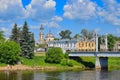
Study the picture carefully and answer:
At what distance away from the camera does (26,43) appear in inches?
4683

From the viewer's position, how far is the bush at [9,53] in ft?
361

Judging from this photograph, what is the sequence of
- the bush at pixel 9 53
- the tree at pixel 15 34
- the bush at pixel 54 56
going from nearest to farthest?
the bush at pixel 9 53
the bush at pixel 54 56
the tree at pixel 15 34

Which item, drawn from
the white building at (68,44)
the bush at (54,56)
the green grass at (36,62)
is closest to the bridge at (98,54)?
the green grass at (36,62)

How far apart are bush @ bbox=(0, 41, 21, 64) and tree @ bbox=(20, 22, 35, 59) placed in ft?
22.3

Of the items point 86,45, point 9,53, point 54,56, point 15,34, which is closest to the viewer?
point 9,53

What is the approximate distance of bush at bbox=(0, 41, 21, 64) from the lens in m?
110

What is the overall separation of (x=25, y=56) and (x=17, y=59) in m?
8.03

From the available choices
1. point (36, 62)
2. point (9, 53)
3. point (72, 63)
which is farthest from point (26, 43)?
point (72, 63)

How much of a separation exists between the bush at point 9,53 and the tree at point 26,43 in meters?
6.79

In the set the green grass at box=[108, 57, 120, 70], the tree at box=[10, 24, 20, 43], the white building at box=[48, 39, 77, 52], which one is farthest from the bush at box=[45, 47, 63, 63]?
the white building at box=[48, 39, 77, 52]

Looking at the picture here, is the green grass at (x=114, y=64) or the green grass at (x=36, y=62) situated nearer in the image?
the green grass at (x=36, y=62)

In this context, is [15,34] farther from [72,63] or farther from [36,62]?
[72,63]

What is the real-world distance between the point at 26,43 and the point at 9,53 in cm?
1050

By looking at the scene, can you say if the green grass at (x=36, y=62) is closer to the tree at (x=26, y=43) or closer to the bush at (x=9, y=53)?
the tree at (x=26, y=43)
